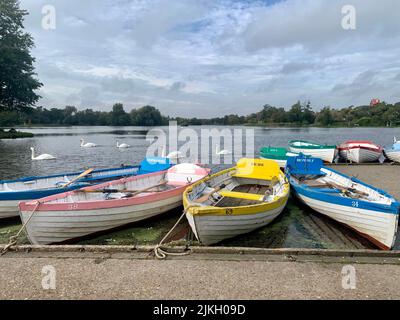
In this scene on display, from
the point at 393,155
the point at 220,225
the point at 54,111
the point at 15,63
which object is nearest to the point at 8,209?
the point at 220,225

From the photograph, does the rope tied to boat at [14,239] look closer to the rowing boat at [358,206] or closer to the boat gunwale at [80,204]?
the boat gunwale at [80,204]

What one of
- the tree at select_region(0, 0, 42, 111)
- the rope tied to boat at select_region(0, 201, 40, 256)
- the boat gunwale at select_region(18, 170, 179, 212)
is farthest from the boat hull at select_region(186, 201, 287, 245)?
the tree at select_region(0, 0, 42, 111)

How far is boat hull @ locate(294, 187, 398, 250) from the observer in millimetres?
6594

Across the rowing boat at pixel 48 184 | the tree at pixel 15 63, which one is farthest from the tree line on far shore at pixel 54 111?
the rowing boat at pixel 48 184

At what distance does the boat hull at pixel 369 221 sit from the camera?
6594 millimetres

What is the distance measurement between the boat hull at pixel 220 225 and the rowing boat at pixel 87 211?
217 cm

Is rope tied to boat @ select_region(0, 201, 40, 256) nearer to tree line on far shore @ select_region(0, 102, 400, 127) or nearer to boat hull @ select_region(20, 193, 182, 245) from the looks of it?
boat hull @ select_region(20, 193, 182, 245)

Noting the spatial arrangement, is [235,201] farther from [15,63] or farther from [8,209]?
[15,63]

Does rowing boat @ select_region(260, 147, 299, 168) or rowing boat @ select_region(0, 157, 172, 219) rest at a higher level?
rowing boat @ select_region(260, 147, 299, 168)

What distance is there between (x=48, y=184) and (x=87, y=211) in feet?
16.8

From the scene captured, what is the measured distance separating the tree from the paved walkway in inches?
2183

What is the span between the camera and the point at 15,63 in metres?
49.7

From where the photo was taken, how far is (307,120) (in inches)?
5271
